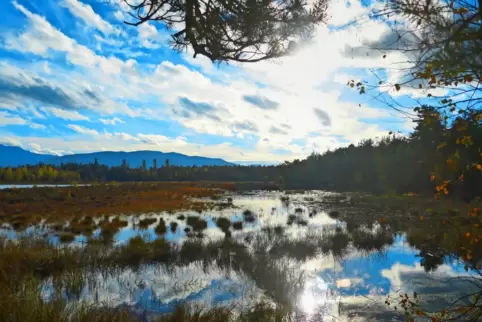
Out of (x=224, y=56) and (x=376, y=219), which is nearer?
(x=224, y=56)

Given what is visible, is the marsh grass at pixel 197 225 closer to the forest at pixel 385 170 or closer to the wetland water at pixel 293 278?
the wetland water at pixel 293 278

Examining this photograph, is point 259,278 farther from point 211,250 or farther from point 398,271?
point 398,271

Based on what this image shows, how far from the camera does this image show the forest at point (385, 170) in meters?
3.09

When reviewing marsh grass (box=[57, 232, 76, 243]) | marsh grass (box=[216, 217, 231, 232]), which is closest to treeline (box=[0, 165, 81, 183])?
marsh grass (box=[216, 217, 231, 232])

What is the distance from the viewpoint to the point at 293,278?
9930mm

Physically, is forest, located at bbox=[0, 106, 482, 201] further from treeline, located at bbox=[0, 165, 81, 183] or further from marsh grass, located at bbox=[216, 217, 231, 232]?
marsh grass, located at bbox=[216, 217, 231, 232]

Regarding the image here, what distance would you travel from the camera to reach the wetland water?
807 cm

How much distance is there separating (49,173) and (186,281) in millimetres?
155561

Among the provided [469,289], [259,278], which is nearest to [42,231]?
[259,278]

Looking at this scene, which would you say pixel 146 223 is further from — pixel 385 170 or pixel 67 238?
pixel 385 170

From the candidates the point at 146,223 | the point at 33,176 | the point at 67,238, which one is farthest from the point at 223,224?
the point at 33,176

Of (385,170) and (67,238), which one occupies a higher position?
(385,170)

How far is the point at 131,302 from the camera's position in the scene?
8.00 meters

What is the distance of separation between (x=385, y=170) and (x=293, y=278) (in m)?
55.9
